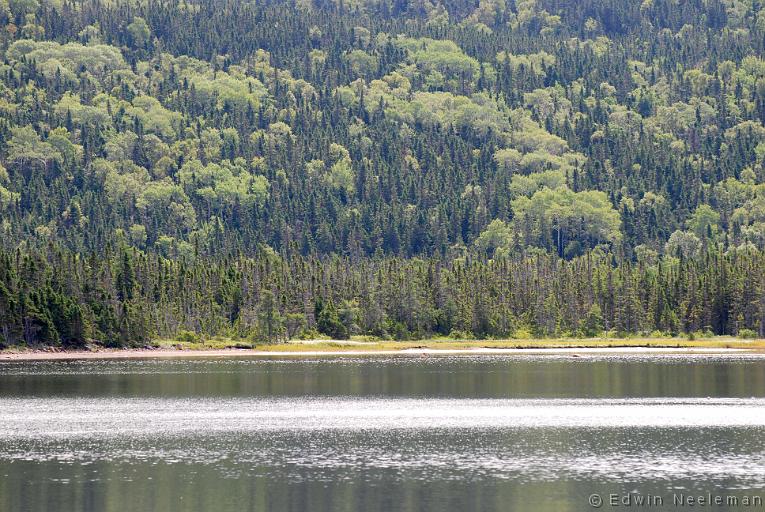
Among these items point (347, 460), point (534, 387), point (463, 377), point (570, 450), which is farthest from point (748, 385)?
point (347, 460)

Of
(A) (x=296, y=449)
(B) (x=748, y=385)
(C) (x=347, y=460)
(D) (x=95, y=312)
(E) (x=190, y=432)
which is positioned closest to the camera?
(C) (x=347, y=460)

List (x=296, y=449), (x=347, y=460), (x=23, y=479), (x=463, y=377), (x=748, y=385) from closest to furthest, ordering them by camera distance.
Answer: (x=23, y=479) < (x=347, y=460) < (x=296, y=449) < (x=748, y=385) < (x=463, y=377)

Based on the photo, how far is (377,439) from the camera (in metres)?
90.1

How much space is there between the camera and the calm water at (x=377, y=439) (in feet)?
224

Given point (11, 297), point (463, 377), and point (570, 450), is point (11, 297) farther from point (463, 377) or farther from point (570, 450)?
point (570, 450)

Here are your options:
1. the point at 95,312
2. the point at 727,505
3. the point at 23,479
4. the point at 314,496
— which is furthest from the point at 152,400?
the point at 95,312

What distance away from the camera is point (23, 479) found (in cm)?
7331

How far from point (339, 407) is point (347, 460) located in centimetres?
3197

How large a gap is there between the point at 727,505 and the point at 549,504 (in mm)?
8061

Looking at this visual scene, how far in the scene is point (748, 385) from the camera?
415 feet

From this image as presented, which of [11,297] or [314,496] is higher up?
[11,297]

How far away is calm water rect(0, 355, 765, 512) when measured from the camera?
68.1 metres

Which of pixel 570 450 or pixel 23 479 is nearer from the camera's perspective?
pixel 23 479

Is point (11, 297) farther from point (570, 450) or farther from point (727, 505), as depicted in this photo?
point (727, 505)
